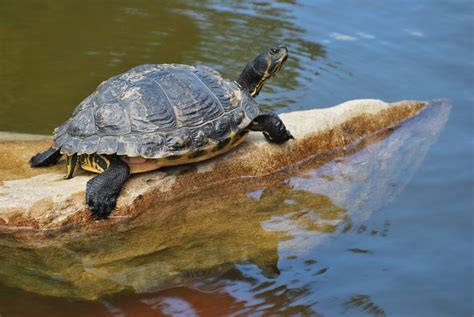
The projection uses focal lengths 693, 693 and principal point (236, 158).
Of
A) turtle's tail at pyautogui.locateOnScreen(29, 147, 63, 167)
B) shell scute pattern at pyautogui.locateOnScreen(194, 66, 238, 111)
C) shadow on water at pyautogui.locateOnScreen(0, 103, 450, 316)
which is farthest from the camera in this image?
shell scute pattern at pyautogui.locateOnScreen(194, 66, 238, 111)

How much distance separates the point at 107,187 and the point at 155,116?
75 cm

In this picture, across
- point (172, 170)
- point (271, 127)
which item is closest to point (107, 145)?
point (172, 170)

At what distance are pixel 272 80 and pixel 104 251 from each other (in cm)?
Result: 432

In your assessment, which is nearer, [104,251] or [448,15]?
[104,251]

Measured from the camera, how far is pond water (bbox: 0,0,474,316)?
5.13 m

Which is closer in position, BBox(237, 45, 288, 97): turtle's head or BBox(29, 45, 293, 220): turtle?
BBox(29, 45, 293, 220): turtle

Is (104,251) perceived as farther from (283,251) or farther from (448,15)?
(448,15)

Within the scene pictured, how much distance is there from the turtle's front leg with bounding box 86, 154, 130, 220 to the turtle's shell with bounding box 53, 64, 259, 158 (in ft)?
0.43

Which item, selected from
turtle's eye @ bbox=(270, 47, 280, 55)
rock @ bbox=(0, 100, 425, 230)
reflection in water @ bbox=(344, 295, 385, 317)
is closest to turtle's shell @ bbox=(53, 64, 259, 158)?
rock @ bbox=(0, 100, 425, 230)

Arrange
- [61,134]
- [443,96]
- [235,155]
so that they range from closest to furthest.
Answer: [61,134] < [235,155] < [443,96]

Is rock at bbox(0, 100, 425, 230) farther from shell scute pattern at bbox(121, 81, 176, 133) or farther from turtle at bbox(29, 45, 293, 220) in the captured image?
shell scute pattern at bbox(121, 81, 176, 133)

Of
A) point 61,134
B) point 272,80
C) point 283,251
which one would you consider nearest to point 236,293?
point 283,251

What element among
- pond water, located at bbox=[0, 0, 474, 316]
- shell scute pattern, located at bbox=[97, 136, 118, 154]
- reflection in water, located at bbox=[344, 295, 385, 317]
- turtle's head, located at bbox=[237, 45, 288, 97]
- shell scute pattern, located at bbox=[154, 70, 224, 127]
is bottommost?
reflection in water, located at bbox=[344, 295, 385, 317]

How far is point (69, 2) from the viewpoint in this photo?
36.0ft
